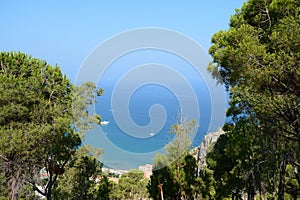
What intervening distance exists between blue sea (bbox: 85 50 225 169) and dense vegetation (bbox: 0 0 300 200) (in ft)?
1.01

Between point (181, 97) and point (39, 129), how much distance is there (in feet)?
10.1

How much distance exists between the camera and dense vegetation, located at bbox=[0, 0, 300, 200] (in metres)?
4.22

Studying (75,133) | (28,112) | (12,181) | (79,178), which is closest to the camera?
(28,112)

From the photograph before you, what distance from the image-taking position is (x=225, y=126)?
7.52 meters

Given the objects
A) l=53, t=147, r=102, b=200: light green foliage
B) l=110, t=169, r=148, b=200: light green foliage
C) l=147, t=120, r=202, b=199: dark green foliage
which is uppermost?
l=110, t=169, r=148, b=200: light green foliage

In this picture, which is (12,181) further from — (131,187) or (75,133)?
(131,187)

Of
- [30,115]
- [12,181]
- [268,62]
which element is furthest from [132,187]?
[268,62]

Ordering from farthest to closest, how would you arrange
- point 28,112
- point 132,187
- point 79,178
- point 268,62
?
point 132,187
point 79,178
point 28,112
point 268,62

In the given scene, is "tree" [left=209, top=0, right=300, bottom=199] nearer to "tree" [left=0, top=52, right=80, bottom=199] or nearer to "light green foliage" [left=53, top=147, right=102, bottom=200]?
"tree" [left=0, top=52, right=80, bottom=199]

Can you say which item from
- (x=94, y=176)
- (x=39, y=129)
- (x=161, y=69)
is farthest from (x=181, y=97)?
(x=94, y=176)

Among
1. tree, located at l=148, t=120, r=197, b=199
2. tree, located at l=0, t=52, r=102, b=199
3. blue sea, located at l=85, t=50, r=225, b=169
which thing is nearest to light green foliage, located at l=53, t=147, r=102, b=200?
tree, located at l=0, t=52, r=102, b=199

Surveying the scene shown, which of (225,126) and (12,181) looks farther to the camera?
(225,126)

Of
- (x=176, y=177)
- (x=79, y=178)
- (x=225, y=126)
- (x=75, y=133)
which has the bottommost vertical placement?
(x=176, y=177)

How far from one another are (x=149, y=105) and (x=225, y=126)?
245 centimetres
